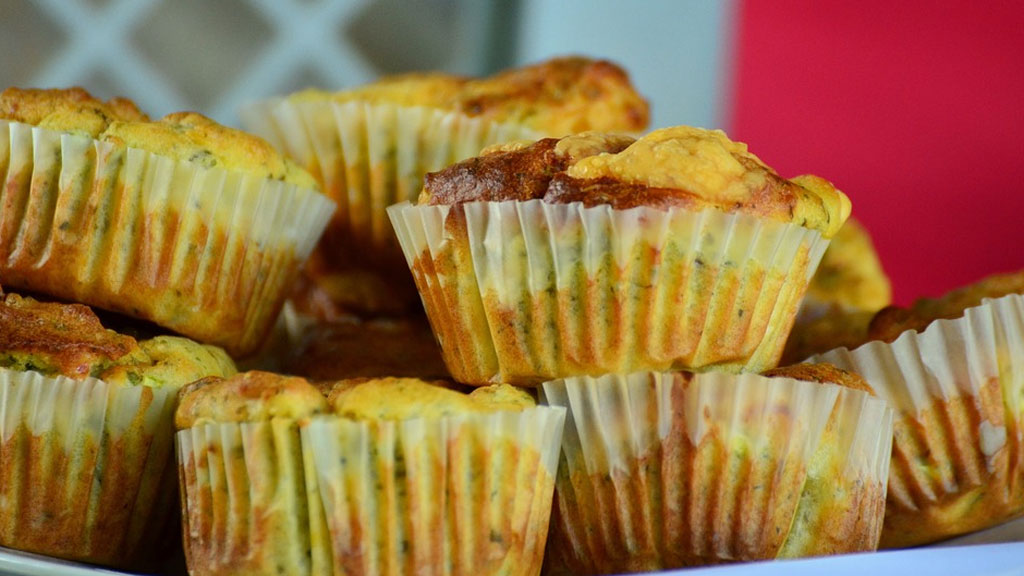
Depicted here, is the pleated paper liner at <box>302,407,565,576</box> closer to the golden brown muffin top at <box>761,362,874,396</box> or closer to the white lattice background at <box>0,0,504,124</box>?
the golden brown muffin top at <box>761,362,874,396</box>

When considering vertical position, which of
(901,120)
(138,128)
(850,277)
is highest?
(138,128)

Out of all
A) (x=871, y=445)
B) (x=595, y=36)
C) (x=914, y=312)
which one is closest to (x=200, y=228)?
(x=871, y=445)

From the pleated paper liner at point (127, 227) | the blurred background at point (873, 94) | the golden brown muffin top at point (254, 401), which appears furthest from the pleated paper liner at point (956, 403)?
the blurred background at point (873, 94)

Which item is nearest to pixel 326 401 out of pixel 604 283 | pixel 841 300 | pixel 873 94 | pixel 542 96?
pixel 604 283

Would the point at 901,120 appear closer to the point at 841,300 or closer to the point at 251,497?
the point at 841,300

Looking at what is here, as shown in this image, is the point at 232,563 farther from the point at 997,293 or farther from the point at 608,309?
the point at 997,293

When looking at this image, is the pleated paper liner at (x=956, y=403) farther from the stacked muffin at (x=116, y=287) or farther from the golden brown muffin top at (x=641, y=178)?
the stacked muffin at (x=116, y=287)
